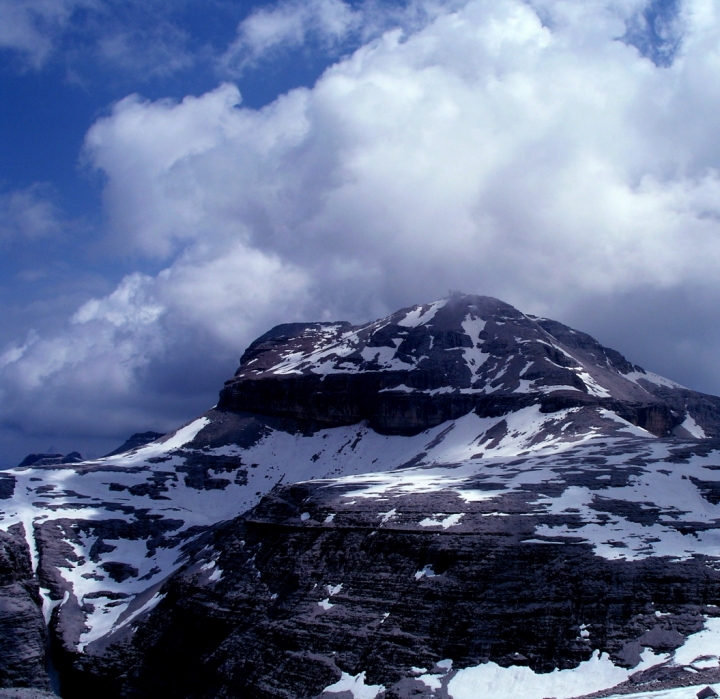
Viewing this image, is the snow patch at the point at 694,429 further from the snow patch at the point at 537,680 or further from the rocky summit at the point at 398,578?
the snow patch at the point at 537,680

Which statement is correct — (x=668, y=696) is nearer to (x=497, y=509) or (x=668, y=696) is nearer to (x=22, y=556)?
(x=497, y=509)

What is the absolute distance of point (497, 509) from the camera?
6556cm

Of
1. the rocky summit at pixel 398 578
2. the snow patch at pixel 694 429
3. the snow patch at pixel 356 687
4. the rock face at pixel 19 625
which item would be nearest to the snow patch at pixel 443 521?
the rocky summit at pixel 398 578

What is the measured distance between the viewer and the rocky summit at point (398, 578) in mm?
48281

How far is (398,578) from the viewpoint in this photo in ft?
199

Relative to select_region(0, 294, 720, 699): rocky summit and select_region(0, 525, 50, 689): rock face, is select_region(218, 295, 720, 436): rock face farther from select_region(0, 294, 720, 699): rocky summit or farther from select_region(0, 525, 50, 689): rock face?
select_region(0, 525, 50, 689): rock face

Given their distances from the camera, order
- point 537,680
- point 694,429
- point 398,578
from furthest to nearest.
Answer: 1. point 694,429
2. point 398,578
3. point 537,680

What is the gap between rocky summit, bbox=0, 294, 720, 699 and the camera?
48.3m

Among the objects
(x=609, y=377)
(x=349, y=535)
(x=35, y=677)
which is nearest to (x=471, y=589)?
(x=349, y=535)

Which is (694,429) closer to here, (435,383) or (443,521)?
Answer: (435,383)

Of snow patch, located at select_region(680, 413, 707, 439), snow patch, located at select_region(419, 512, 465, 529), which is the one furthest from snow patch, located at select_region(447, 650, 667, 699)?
snow patch, located at select_region(680, 413, 707, 439)

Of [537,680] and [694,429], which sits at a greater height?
[694,429]

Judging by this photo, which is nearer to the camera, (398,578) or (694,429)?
(398,578)

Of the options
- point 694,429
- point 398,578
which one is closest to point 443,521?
point 398,578
